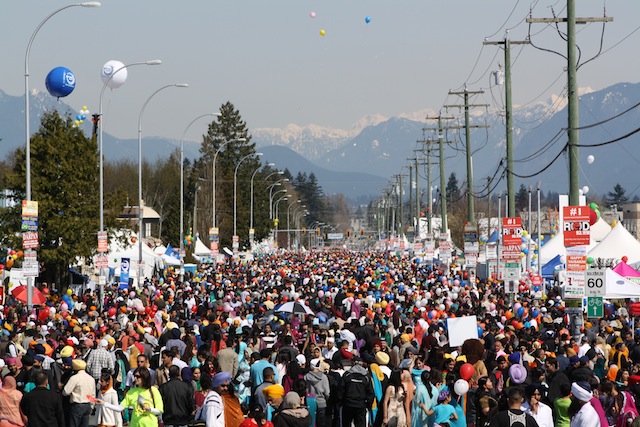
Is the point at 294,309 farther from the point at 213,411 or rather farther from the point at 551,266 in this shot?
the point at 551,266

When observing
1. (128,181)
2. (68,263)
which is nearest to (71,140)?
(68,263)

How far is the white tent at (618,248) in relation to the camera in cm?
3784

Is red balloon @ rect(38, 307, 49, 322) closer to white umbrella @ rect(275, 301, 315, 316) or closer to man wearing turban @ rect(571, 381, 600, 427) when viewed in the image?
white umbrella @ rect(275, 301, 315, 316)

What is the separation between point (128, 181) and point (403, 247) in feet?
111

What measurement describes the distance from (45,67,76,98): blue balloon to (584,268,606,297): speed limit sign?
63.1ft

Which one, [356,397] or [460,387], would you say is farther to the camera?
[356,397]

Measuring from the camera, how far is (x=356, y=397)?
1544cm

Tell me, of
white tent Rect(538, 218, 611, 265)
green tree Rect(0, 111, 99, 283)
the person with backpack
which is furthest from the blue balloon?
the person with backpack

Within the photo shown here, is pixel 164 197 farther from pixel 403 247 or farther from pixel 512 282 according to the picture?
pixel 512 282

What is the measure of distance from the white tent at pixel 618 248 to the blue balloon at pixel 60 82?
16.8m

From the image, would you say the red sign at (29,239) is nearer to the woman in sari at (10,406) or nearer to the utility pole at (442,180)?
the woman in sari at (10,406)

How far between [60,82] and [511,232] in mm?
13947

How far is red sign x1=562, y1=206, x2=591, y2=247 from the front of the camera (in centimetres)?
2208

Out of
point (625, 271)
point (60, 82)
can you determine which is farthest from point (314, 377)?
point (60, 82)
